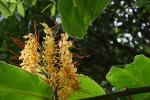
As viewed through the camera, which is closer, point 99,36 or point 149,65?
point 149,65

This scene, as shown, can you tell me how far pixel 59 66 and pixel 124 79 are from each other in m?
0.19

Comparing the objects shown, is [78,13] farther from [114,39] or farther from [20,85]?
[114,39]

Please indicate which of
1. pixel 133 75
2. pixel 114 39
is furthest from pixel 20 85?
pixel 114 39

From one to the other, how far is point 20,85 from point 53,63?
143mm

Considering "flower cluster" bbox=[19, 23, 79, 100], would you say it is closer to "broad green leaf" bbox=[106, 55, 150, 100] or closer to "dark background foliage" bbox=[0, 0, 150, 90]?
"broad green leaf" bbox=[106, 55, 150, 100]

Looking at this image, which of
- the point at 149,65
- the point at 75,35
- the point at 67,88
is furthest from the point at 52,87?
the point at 149,65

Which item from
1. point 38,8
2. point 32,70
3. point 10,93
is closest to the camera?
point 10,93

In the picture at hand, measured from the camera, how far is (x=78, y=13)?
3.57 feet

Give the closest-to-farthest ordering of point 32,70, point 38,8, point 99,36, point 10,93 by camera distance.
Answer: point 10,93 → point 32,70 → point 38,8 → point 99,36

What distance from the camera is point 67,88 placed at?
108 cm

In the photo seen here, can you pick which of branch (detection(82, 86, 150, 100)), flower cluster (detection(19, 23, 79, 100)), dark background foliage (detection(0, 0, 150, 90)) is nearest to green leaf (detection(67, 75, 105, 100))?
flower cluster (detection(19, 23, 79, 100))

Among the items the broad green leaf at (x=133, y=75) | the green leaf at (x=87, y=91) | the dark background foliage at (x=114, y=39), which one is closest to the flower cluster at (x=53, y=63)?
the green leaf at (x=87, y=91)

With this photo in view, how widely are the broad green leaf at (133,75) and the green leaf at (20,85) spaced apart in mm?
216

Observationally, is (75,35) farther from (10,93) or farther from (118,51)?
(118,51)
